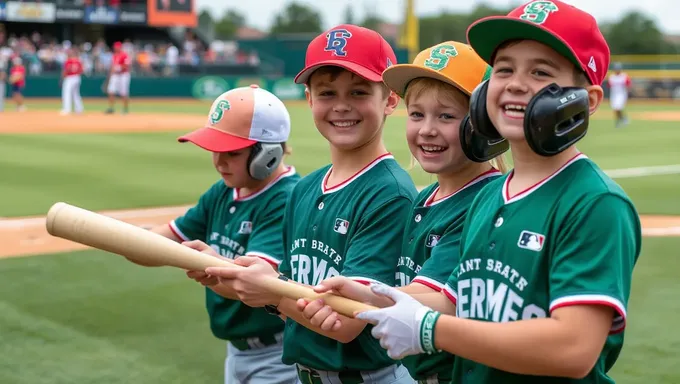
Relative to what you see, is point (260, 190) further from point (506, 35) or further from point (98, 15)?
point (98, 15)

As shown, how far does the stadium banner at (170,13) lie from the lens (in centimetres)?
4981

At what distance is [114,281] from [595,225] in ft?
20.2

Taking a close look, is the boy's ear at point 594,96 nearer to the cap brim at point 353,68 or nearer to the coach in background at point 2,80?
the cap brim at point 353,68

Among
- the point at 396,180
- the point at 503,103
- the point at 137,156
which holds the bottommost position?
the point at 137,156

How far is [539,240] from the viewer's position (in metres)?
2.32

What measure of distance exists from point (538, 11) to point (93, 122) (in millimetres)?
24717

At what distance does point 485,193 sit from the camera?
105 inches

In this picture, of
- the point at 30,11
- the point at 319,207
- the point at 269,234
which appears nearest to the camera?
the point at 319,207

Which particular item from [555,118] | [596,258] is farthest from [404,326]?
[555,118]

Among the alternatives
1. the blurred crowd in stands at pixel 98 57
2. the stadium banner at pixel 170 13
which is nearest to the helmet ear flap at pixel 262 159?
the blurred crowd in stands at pixel 98 57

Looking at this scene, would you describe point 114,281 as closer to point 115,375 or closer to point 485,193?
point 115,375

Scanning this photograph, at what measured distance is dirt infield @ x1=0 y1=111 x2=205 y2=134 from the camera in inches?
904

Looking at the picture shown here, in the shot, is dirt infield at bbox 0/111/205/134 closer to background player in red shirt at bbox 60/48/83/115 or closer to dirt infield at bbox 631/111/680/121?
background player in red shirt at bbox 60/48/83/115

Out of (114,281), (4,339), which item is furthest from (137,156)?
(4,339)
